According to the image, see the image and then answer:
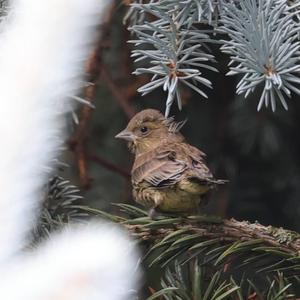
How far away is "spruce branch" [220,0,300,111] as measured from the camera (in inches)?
24.0

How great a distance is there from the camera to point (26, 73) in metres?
0.27

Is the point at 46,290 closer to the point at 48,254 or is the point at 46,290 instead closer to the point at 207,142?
the point at 48,254

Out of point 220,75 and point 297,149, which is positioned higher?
point 220,75

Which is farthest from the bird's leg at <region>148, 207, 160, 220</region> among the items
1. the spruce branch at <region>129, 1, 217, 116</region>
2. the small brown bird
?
the spruce branch at <region>129, 1, 217, 116</region>

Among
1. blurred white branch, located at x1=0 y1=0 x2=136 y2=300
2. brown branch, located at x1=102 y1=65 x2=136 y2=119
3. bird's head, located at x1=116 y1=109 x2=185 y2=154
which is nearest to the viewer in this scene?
blurred white branch, located at x1=0 y1=0 x2=136 y2=300

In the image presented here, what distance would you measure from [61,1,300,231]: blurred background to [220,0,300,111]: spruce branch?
512 millimetres

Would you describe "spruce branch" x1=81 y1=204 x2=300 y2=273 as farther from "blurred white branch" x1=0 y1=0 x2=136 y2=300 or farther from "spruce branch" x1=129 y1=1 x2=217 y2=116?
"blurred white branch" x1=0 y1=0 x2=136 y2=300

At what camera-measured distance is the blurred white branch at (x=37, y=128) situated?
10.2 inches

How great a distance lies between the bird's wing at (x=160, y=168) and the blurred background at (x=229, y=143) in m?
0.39

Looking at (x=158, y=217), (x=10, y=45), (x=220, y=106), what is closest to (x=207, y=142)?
(x=220, y=106)

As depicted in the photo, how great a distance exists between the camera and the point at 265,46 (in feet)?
2.00

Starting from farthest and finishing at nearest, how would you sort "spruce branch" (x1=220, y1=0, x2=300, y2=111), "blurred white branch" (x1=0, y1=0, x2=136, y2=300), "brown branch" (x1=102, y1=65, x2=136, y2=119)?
"brown branch" (x1=102, y1=65, x2=136, y2=119) < "spruce branch" (x1=220, y1=0, x2=300, y2=111) < "blurred white branch" (x1=0, y1=0, x2=136, y2=300)

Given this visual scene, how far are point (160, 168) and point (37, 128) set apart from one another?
0.46 m

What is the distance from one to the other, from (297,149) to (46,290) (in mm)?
998
